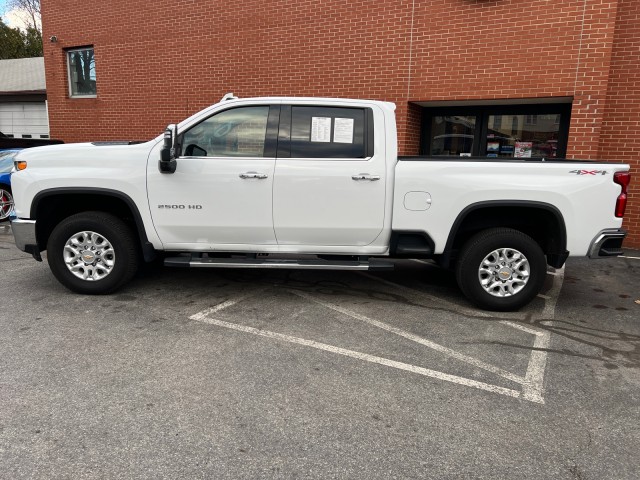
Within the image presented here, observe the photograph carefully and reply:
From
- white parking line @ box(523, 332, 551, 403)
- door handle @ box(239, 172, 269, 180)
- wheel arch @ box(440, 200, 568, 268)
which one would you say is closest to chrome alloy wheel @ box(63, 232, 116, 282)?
door handle @ box(239, 172, 269, 180)

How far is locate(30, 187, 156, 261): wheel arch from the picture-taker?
16.7 feet

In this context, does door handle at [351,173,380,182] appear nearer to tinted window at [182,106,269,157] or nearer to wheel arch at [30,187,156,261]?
tinted window at [182,106,269,157]

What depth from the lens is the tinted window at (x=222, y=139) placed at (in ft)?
16.6

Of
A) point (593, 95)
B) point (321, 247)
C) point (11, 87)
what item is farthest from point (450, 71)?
point (11, 87)

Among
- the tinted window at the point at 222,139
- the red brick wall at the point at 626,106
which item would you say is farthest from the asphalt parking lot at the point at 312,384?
the red brick wall at the point at 626,106

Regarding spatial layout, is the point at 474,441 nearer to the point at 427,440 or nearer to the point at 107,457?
the point at 427,440

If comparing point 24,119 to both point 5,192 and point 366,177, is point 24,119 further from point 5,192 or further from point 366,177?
point 366,177

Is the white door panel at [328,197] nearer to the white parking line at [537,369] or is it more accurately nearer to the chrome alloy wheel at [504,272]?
the chrome alloy wheel at [504,272]

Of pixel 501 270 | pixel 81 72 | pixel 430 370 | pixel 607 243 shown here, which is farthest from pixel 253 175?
pixel 81 72

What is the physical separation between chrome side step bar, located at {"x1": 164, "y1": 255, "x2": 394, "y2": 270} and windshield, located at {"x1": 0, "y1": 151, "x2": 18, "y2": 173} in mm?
6411

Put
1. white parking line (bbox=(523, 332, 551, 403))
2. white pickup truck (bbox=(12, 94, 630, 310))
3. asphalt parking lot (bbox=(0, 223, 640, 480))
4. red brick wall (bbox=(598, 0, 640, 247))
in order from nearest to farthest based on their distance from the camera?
asphalt parking lot (bbox=(0, 223, 640, 480)), white parking line (bbox=(523, 332, 551, 403)), white pickup truck (bbox=(12, 94, 630, 310)), red brick wall (bbox=(598, 0, 640, 247))

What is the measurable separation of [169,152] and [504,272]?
138 inches

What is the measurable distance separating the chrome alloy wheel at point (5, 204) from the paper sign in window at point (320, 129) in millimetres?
7381

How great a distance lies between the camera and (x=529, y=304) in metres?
5.52
